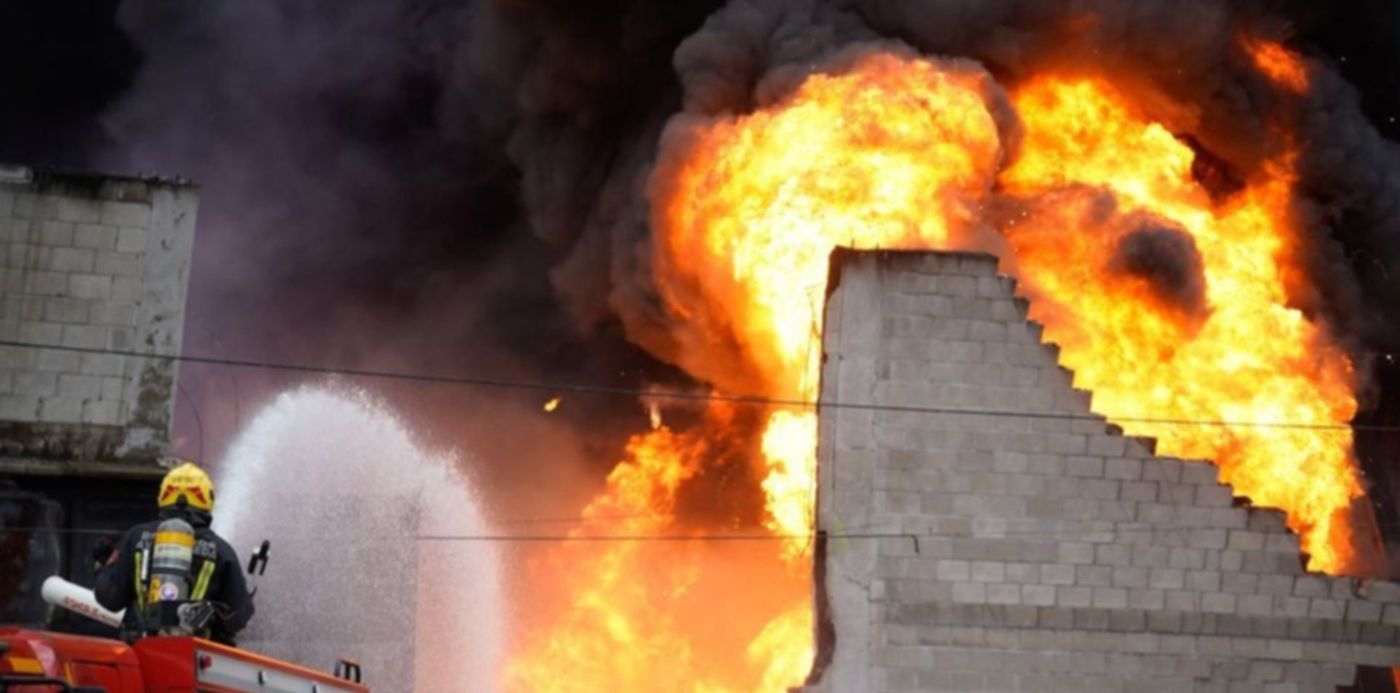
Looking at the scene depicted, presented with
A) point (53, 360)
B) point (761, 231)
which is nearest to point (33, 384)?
point (53, 360)

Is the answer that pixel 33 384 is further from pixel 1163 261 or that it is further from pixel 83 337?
pixel 1163 261

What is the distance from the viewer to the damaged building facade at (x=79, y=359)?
19188mm

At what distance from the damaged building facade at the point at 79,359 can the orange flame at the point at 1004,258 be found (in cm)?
591

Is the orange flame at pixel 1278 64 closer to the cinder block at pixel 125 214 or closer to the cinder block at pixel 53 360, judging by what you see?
the cinder block at pixel 125 214

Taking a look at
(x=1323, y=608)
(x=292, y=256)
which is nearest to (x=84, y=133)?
(x=292, y=256)

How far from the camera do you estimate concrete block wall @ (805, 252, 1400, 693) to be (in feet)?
57.8

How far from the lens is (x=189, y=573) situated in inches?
425

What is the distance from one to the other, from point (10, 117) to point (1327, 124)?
62.6ft

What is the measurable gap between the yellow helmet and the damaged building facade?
27.8ft

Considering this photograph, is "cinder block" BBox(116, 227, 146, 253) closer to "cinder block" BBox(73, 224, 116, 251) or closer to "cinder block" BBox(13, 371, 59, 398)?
"cinder block" BBox(73, 224, 116, 251)

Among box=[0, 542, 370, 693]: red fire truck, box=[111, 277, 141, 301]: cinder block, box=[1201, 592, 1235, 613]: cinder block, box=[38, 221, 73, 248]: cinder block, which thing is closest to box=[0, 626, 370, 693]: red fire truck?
box=[0, 542, 370, 693]: red fire truck

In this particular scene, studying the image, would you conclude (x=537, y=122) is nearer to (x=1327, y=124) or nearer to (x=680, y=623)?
(x=680, y=623)

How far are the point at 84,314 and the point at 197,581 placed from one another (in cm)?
937

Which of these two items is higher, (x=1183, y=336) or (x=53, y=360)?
(x=1183, y=336)
